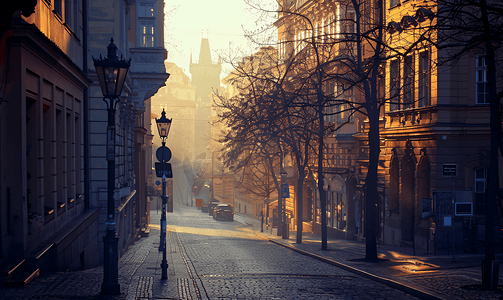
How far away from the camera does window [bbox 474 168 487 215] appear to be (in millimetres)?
19469

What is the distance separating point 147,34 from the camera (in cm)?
2559

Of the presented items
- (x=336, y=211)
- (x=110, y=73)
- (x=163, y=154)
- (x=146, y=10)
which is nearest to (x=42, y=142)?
(x=110, y=73)

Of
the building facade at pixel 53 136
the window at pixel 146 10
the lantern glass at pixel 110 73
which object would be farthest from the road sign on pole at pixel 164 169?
the window at pixel 146 10

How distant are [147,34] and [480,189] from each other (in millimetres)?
16525

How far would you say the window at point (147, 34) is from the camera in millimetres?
25453

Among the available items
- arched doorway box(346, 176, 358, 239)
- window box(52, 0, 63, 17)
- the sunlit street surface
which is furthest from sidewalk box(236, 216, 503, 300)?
arched doorway box(346, 176, 358, 239)

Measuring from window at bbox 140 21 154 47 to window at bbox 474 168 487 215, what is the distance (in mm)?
15689

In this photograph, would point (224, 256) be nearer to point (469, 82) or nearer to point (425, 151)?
point (425, 151)

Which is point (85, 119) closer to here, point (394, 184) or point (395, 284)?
point (395, 284)

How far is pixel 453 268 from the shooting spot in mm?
14281

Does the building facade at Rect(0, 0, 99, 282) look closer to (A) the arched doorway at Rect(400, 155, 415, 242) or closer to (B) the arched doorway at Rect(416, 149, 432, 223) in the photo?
(B) the arched doorway at Rect(416, 149, 432, 223)

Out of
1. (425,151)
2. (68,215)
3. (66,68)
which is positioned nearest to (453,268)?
(425,151)

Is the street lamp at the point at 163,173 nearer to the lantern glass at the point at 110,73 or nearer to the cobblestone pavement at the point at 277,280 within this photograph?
the cobblestone pavement at the point at 277,280

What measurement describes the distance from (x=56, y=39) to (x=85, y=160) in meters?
5.72
